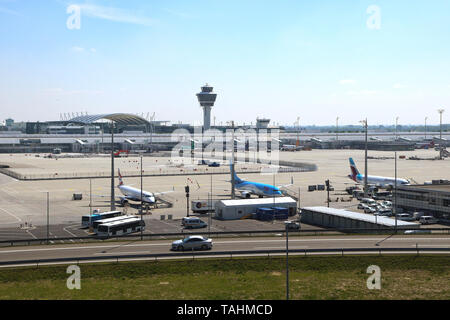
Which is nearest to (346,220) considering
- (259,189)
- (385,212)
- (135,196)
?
(385,212)

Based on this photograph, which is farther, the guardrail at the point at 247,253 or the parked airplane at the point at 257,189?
the parked airplane at the point at 257,189

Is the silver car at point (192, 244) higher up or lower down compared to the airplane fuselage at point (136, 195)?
lower down

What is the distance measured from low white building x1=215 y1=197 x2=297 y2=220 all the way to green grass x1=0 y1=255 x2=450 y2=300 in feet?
72.0

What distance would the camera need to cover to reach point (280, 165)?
457ft

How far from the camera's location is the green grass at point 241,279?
103 ft

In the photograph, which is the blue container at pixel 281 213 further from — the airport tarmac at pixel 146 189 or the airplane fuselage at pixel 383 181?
the airplane fuselage at pixel 383 181

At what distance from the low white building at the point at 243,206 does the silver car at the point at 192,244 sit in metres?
18.2

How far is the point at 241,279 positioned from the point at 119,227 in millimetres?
19214

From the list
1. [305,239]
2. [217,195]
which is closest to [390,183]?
[217,195]

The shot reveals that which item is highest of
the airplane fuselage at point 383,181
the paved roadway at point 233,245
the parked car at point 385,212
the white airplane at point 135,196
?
the airplane fuselage at point 383,181

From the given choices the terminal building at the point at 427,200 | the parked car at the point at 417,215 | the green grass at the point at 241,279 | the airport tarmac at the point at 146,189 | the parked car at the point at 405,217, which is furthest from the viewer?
the airport tarmac at the point at 146,189

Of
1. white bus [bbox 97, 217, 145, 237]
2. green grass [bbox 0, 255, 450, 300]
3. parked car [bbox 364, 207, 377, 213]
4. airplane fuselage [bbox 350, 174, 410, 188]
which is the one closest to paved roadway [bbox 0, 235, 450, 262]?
green grass [bbox 0, 255, 450, 300]

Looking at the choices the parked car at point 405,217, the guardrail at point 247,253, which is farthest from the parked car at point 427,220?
the guardrail at point 247,253

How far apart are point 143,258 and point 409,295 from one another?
1904 cm
